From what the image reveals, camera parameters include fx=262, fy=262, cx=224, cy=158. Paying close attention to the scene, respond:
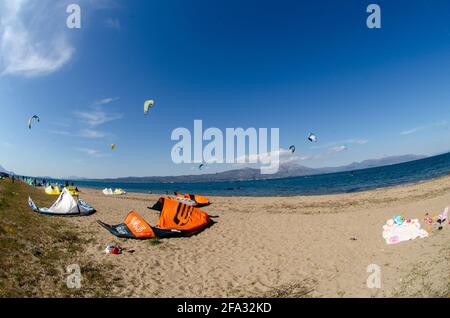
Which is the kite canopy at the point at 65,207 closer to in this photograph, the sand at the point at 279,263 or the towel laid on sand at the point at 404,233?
the sand at the point at 279,263

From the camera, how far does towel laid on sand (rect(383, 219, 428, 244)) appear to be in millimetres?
10164

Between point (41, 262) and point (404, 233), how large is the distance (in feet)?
43.7

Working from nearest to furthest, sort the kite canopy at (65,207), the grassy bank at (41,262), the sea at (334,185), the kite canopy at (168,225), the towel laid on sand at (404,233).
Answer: the grassy bank at (41,262), the towel laid on sand at (404,233), the kite canopy at (168,225), the kite canopy at (65,207), the sea at (334,185)

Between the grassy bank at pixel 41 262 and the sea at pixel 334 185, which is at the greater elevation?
the grassy bank at pixel 41 262

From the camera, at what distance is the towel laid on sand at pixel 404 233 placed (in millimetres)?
10164

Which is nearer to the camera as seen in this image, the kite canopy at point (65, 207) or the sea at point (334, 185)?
the kite canopy at point (65, 207)

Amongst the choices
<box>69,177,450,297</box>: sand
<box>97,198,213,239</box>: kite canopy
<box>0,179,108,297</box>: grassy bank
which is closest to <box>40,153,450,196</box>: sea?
<box>97,198,213,239</box>: kite canopy

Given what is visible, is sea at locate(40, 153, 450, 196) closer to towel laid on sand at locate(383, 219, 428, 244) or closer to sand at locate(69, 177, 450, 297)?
sand at locate(69, 177, 450, 297)

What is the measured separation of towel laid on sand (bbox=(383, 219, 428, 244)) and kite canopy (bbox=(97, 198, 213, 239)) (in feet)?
30.1

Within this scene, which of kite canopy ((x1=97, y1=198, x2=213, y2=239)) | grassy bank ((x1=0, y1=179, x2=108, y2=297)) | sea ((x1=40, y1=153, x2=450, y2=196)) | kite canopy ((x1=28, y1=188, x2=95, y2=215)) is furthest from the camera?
sea ((x1=40, y1=153, x2=450, y2=196))

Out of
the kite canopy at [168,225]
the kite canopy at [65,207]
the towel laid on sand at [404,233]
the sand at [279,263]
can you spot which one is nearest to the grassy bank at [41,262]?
the sand at [279,263]

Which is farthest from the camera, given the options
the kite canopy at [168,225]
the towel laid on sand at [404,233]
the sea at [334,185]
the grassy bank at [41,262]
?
the sea at [334,185]

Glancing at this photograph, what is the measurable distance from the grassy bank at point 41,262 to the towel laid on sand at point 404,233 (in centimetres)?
1071
